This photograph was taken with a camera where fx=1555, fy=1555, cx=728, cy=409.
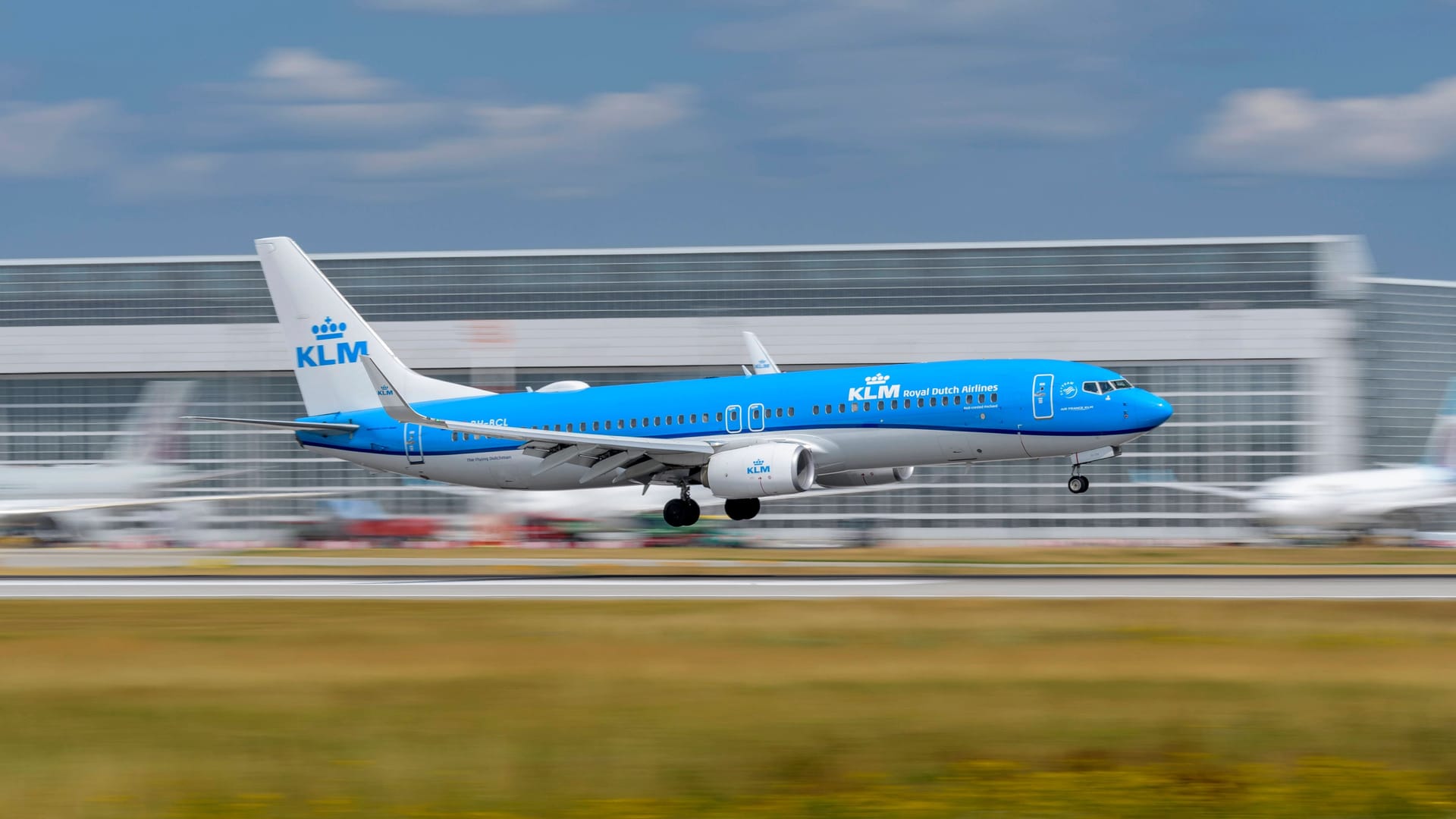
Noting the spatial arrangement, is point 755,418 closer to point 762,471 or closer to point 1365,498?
point 762,471

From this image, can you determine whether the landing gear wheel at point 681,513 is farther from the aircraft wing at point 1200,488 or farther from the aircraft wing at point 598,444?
the aircraft wing at point 1200,488

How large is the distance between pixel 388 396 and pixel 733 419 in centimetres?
1141

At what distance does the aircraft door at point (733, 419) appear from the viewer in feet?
153

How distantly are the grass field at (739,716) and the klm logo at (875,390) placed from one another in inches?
622

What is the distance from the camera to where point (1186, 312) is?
8200cm

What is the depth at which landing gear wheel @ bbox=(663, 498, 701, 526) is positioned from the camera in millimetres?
46906

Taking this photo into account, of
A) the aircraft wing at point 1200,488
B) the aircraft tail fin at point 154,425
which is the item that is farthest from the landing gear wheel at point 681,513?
the aircraft tail fin at point 154,425

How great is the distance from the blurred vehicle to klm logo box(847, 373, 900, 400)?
3451 cm

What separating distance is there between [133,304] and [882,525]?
145ft

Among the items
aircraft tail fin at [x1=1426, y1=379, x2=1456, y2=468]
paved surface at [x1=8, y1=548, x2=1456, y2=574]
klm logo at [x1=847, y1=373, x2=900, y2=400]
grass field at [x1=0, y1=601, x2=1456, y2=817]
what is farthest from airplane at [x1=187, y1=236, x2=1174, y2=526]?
aircraft tail fin at [x1=1426, y1=379, x2=1456, y2=468]

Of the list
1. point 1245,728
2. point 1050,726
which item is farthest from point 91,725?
point 1245,728

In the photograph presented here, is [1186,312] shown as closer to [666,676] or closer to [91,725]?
[666,676]

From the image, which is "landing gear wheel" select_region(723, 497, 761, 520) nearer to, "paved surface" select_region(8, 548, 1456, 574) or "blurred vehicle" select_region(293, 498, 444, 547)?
"paved surface" select_region(8, 548, 1456, 574)

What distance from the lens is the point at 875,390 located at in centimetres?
4475
